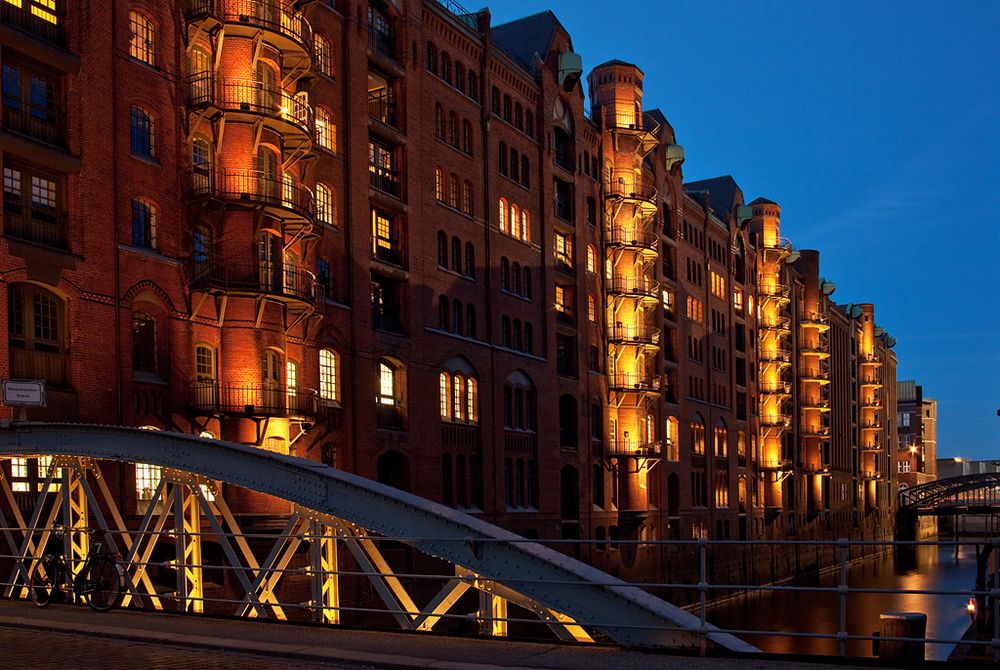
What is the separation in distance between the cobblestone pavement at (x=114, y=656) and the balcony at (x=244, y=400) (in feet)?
46.2

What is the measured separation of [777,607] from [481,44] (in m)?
35.9

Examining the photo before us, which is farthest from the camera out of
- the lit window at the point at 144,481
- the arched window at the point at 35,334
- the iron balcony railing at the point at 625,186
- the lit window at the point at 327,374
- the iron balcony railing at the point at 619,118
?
the iron balcony railing at the point at 619,118

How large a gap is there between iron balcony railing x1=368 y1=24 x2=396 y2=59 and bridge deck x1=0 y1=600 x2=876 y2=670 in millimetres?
25675

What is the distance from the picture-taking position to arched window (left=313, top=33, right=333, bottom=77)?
32875mm

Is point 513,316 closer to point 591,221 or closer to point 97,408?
point 591,221

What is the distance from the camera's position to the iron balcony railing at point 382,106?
123 ft

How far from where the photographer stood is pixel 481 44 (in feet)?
141

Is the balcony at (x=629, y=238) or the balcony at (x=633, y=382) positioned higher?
the balcony at (x=629, y=238)

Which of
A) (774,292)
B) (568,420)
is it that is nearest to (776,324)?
(774,292)

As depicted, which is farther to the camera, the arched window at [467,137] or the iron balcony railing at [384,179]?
the arched window at [467,137]

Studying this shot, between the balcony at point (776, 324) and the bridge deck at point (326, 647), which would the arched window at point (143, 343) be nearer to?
the bridge deck at point (326, 647)

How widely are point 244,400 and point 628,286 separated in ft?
97.4

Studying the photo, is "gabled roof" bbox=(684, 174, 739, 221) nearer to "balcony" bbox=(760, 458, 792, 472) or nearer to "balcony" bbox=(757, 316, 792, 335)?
"balcony" bbox=(757, 316, 792, 335)

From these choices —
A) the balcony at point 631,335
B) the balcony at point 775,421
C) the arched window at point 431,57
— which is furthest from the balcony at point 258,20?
the balcony at point 775,421
